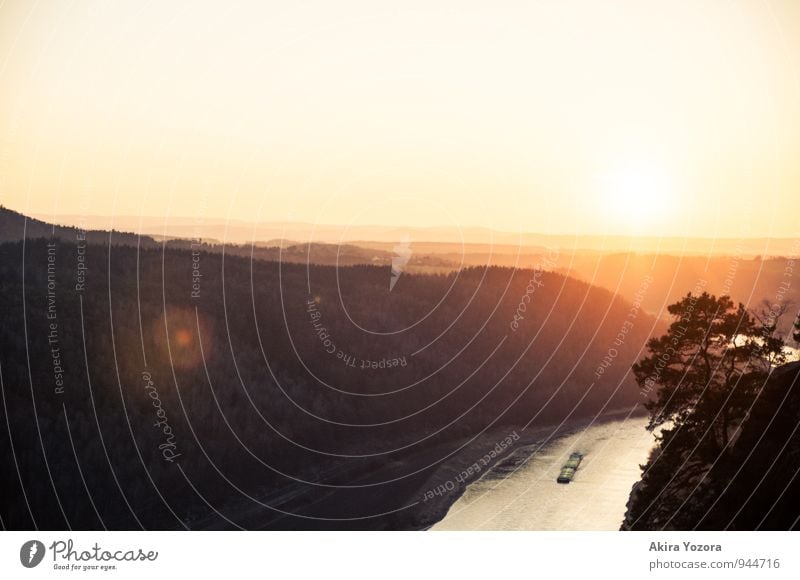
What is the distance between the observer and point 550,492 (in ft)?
123

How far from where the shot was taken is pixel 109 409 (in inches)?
1271

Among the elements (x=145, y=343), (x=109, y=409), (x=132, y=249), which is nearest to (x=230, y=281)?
(x=132, y=249)

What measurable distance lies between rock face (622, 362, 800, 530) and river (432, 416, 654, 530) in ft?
21.2

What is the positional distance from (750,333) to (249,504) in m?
19.0

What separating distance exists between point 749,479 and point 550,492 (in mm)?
14500

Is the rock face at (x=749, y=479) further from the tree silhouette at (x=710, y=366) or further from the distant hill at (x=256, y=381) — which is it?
the distant hill at (x=256, y=381)

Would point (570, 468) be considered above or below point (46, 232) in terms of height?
below

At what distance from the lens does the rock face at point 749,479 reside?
2223 centimetres

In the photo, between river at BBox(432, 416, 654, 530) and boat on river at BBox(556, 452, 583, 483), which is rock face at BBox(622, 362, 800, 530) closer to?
river at BBox(432, 416, 654, 530)

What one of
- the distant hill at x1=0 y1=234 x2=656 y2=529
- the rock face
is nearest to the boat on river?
the distant hill at x1=0 y1=234 x2=656 y2=529

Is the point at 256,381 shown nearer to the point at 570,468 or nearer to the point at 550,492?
the point at 550,492

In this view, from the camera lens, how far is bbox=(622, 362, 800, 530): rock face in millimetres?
22234

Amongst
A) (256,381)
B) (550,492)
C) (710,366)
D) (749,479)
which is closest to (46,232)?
(256,381)
